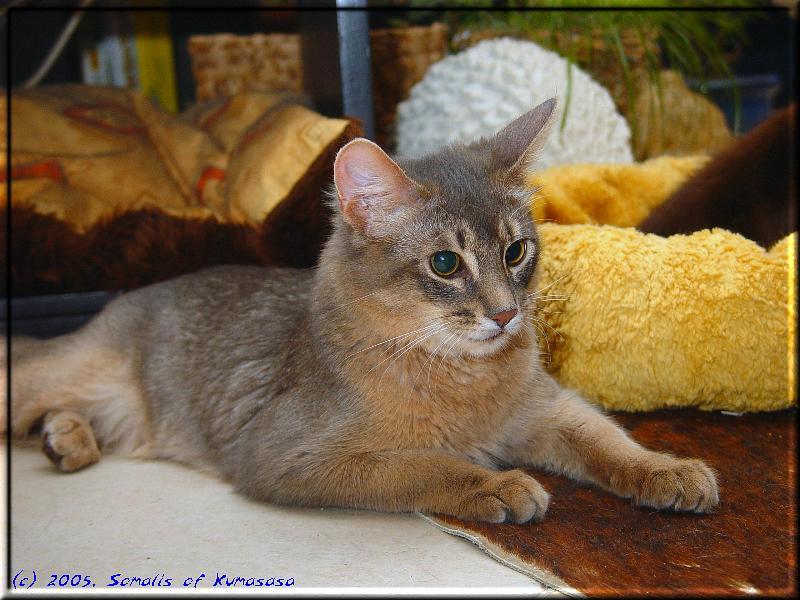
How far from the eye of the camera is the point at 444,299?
142cm

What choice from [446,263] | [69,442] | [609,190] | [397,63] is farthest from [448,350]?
[397,63]

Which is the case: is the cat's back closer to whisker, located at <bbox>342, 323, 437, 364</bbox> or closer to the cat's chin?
whisker, located at <bbox>342, 323, 437, 364</bbox>

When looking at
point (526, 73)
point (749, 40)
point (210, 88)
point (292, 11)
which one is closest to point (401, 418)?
point (526, 73)

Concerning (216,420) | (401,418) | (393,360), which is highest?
(393,360)

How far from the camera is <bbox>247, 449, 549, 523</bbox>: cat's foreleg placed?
1374 millimetres

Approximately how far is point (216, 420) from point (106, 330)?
56cm

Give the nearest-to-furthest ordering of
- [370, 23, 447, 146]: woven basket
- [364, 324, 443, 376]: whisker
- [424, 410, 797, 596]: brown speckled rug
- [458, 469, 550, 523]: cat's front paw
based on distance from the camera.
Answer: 1. [424, 410, 797, 596]: brown speckled rug
2. [458, 469, 550, 523]: cat's front paw
3. [364, 324, 443, 376]: whisker
4. [370, 23, 447, 146]: woven basket

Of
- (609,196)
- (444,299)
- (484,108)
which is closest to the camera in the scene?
(444,299)

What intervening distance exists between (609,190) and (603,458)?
4.16 feet

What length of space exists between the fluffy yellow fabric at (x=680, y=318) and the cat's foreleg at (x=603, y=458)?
0.21 meters

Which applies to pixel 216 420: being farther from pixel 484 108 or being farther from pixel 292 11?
pixel 292 11

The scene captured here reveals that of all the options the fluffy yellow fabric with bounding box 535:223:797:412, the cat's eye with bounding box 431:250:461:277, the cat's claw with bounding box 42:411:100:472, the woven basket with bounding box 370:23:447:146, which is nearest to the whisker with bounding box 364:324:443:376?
the cat's eye with bounding box 431:250:461:277

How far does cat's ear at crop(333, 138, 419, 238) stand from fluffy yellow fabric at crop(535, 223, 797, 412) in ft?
1.72

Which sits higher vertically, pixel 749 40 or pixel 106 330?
pixel 749 40
